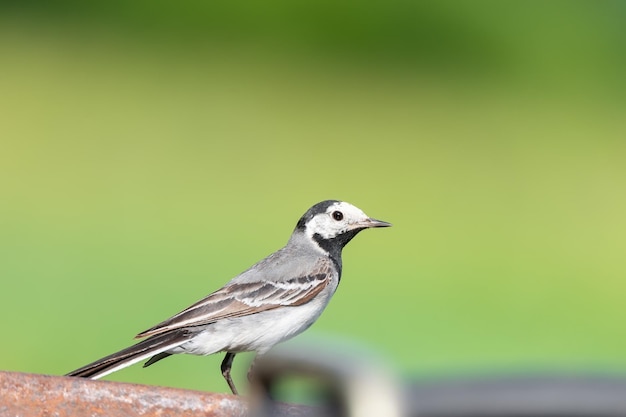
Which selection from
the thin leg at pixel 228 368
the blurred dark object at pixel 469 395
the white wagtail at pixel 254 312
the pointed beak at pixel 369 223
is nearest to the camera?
the blurred dark object at pixel 469 395

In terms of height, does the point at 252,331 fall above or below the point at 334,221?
below

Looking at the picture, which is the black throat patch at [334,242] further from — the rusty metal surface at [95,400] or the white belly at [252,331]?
the rusty metal surface at [95,400]

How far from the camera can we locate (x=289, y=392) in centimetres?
71

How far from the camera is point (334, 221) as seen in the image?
3.17 meters

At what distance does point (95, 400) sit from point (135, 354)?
916 millimetres

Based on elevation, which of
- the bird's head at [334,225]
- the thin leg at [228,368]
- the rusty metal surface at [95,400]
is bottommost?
the thin leg at [228,368]

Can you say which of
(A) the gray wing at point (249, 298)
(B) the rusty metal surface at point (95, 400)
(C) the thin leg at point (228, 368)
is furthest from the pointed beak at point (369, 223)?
(B) the rusty metal surface at point (95, 400)

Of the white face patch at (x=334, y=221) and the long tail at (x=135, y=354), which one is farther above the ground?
the white face patch at (x=334, y=221)

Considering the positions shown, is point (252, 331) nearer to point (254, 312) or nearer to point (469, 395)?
point (254, 312)

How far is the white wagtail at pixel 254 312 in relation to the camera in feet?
8.59

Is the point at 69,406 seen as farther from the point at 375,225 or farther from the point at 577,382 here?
the point at 375,225

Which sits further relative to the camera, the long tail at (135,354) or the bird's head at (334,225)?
the bird's head at (334,225)

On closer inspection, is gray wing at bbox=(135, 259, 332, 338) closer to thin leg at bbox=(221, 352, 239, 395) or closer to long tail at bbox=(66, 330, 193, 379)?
long tail at bbox=(66, 330, 193, 379)

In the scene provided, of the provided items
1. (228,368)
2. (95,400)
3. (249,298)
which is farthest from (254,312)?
(95,400)
